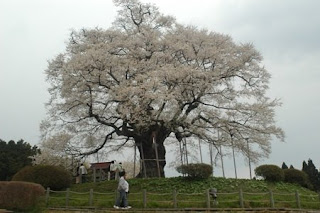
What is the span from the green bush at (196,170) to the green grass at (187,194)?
38 cm

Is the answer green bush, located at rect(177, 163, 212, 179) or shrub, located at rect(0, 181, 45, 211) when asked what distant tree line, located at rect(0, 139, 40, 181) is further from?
shrub, located at rect(0, 181, 45, 211)

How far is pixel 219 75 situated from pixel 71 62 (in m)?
9.36

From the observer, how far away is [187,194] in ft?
63.0

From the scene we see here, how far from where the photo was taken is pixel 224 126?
24531 mm

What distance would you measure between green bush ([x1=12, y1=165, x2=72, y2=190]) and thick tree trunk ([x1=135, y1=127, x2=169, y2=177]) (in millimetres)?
5165

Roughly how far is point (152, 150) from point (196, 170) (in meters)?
4.17

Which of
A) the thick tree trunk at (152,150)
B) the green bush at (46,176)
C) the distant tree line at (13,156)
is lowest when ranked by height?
the green bush at (46,176)

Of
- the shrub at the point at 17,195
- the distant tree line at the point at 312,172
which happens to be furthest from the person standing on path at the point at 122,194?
the distant tree line at the point at 312,172

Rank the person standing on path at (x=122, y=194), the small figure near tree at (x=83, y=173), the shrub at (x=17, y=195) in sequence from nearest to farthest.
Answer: the shrub at (x=17, y=195)
the person standing on path at (x=122, y=194)
the small figure near tree at (x=83, y=173)

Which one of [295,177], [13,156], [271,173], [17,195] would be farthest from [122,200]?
[13,156]

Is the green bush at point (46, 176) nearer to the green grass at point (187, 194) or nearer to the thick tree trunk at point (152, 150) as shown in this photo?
the green grass at point (187, 194)

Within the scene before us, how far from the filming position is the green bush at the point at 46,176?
21625 mm

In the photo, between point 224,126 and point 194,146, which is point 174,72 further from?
point 194,146

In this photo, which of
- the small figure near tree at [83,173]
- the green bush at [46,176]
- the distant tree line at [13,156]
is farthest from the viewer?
the distant tree line at [13,156]
